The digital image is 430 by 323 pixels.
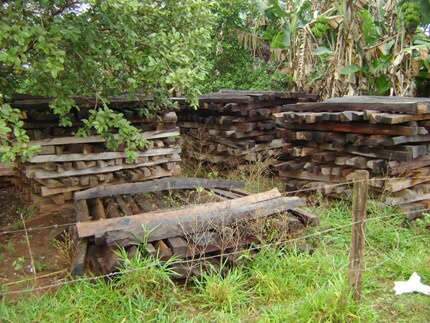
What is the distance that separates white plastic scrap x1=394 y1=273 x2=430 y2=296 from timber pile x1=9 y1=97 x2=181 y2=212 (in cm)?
401

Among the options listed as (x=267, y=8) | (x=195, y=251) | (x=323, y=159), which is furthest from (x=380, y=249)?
(x=267, y=8)

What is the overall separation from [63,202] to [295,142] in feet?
13.5

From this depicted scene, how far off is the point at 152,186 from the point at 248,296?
2.53m

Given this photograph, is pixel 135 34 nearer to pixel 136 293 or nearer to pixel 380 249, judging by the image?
pixel 136 293

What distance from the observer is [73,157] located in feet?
21.1

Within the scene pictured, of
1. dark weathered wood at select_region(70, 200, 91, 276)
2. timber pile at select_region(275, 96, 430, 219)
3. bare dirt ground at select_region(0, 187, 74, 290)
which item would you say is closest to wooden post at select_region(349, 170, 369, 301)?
timber pile at select_region(275, 96, 430, 219)

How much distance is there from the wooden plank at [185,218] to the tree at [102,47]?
2.88 feet

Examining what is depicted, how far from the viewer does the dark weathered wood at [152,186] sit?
5730 millimetres

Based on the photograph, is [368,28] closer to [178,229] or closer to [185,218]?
[185,218]

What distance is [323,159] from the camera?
6.77 m

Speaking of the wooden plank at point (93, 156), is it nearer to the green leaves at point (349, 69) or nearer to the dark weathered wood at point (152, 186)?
the dark weathered wood at point (152, 186)

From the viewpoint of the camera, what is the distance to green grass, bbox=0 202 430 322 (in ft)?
11.6

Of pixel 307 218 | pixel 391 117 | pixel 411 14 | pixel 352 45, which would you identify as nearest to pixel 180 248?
pixel 307 218

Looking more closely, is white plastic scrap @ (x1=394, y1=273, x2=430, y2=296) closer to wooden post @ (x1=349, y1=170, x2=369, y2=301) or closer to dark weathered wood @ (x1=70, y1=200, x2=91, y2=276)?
wooden post @ (x1=349, y1=170, x2=369, y2=301)
